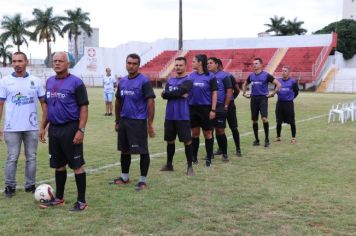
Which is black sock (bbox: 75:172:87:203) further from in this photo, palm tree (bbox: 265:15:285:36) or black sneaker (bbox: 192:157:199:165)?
palm tree (bbox: 265:15:285:36)

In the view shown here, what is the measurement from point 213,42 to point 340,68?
1491 centimetres

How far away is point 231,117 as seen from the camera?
399 inches

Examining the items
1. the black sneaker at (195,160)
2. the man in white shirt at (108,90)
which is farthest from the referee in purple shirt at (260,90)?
the man in white shirt at (108,90)

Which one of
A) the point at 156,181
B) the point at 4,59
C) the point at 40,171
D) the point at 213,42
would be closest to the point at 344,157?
the point at 156,181

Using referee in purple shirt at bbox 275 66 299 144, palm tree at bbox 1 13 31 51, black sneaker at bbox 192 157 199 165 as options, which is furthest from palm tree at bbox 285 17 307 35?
black sneaker at bbox 192 157 199 165

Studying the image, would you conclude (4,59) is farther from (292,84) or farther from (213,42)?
(292,84)

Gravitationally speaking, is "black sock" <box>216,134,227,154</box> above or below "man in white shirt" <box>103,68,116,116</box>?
below

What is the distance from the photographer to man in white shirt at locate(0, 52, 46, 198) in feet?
20.7

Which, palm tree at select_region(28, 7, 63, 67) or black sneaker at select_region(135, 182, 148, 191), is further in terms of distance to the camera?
palm tree at select_region(28, 7, 63, 67)

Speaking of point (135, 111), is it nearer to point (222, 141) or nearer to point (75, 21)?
point (222, 141)

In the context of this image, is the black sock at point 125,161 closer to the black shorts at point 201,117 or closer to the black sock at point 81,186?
the black sock at point 81,186

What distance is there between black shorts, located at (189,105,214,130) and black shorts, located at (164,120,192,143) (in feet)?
2.29

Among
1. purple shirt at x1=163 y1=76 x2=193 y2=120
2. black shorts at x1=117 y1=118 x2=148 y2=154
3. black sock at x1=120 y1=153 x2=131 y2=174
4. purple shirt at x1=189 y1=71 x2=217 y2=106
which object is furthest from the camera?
purple shirt at x1=189 y1=71 x2=217 y2=106

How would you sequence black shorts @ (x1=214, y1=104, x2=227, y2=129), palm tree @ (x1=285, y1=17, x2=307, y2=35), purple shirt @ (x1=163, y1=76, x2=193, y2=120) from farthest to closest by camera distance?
palm tree @ (x1=285, y1=17, x2=307, y2=35) → black shorts @ (x1=214, y1=104, x2=227, y2=129) → purple shirt @ (x1=163, y1=76, x2=193, y2=120)
